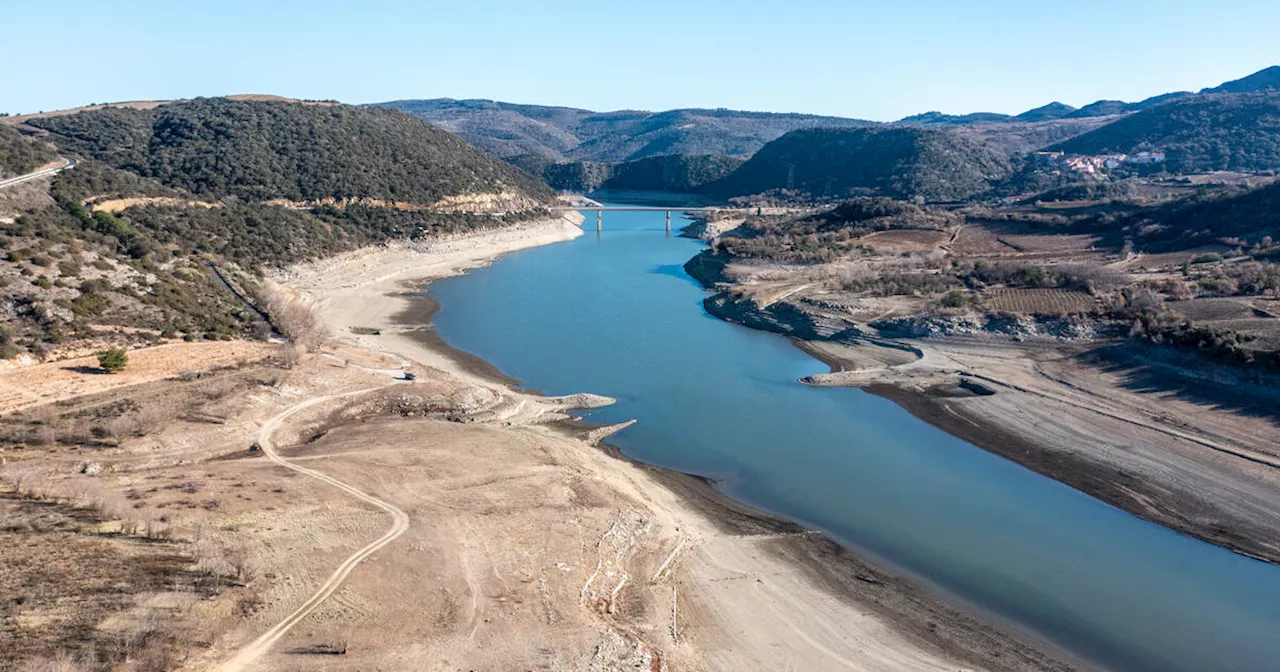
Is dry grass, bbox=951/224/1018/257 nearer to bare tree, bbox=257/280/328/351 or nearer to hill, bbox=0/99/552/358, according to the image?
hill, bbox=0/99/552/358

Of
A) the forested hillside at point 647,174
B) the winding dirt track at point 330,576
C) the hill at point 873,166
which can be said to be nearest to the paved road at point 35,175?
the winding dirt track at point 330,576

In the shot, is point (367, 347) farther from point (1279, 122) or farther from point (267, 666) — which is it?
point (1279, 122)

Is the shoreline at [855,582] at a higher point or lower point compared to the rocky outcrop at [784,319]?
lower

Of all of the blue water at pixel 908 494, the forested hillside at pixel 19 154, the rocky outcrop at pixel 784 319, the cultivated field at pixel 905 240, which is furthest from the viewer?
the cultivated field at pixel 905 240

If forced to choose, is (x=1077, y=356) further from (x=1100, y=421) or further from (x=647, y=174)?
(x=647, y=174)

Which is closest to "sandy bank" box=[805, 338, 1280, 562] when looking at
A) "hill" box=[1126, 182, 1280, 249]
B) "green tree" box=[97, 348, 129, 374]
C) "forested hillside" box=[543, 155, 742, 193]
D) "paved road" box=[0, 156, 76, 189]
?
"green tree" box=[97, 348, 129, 374]

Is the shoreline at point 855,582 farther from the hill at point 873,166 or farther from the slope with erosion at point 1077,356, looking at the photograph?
the hill at point 873,166
